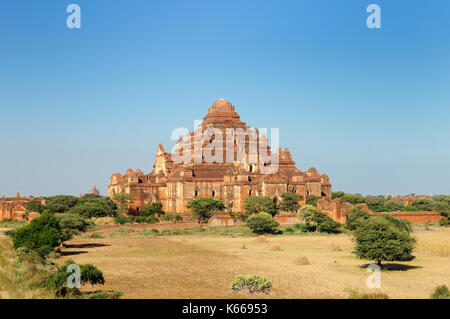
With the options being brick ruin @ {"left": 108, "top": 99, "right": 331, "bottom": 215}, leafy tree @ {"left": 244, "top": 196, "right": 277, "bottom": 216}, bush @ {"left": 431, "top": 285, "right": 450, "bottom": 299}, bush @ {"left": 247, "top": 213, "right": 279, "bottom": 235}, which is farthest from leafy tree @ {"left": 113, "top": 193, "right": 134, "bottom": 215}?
bush @ {"left": 431, "top": 285, "right": 450, "bottom": 299}

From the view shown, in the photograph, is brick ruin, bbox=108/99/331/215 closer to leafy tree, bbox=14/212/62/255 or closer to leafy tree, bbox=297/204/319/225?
leafy tree, bbox=297/204/319/225

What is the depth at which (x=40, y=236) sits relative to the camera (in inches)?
1587

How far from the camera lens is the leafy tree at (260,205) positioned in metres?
71.1

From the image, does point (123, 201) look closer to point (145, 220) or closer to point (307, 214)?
point (145, 220)

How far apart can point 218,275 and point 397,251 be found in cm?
1237

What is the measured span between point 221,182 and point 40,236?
44.1m

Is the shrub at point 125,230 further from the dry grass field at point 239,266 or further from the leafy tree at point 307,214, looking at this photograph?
the leafy tree at point 307,214

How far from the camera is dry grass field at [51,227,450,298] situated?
92.2ft

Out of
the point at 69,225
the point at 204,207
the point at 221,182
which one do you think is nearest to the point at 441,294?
the point at 69,225

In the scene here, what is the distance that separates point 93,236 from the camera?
193ft

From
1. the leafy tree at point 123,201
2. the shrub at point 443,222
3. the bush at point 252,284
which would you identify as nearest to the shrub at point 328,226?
the shrub at point 443,222

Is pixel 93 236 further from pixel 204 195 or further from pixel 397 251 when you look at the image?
pixel 397 251
